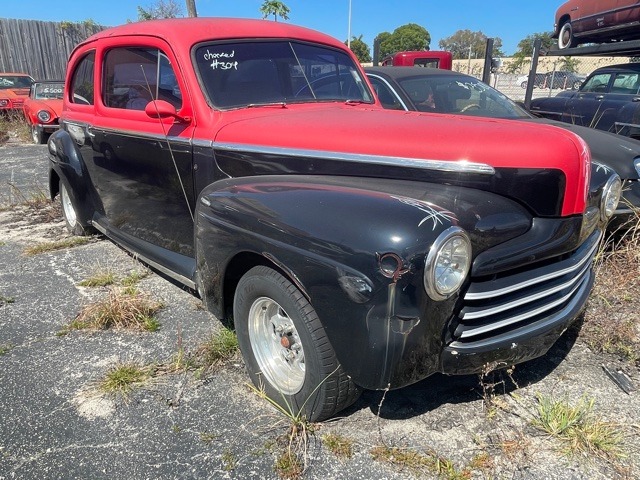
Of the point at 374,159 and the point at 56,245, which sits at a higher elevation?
the point at 374,159

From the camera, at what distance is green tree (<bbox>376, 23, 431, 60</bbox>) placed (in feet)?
216

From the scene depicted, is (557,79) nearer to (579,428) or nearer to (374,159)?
(374,159)

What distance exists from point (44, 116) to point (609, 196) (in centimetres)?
1144

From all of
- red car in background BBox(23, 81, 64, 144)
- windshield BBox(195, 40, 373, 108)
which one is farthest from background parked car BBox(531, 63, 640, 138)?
red car in background BBox(23, 81, 64, 144)

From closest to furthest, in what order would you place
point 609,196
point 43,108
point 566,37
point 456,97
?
point 609,196, point 456,97, point 566,37, point 43,108

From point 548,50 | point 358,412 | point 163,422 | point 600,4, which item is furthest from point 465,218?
point 548,50

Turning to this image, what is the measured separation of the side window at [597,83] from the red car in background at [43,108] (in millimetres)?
10362

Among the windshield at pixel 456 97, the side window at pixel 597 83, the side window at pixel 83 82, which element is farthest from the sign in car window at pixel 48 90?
the side window at pixel 597 83

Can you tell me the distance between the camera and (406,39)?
67.5m

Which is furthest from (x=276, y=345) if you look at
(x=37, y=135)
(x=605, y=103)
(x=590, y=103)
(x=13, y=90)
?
(x=13, y=90)

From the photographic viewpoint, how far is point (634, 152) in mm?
4398

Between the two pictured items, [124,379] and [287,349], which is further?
[124,379]

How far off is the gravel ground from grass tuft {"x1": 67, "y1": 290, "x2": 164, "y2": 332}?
7cm

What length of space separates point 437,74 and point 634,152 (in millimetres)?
2326
